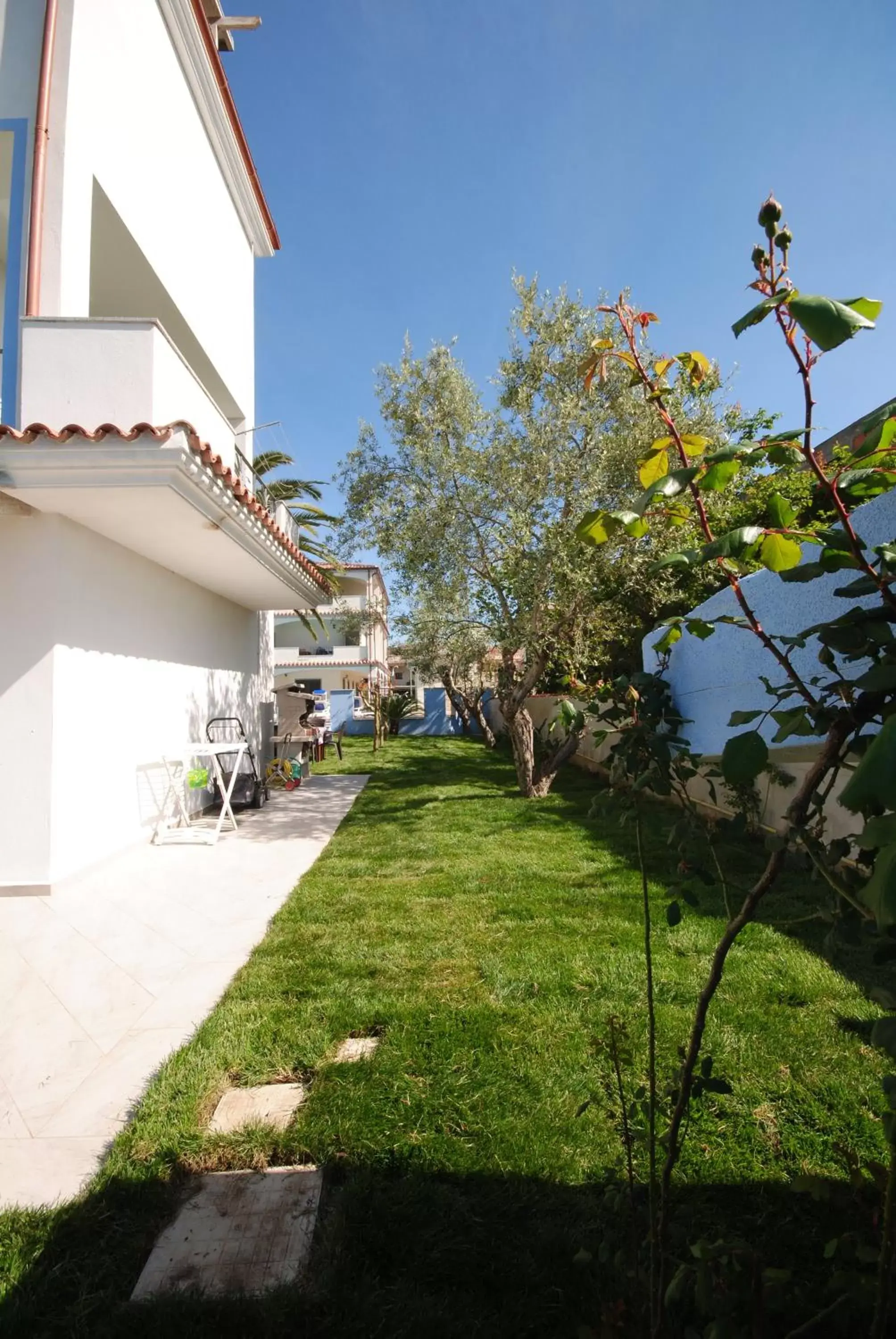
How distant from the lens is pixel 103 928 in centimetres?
469

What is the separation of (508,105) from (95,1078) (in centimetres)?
1004

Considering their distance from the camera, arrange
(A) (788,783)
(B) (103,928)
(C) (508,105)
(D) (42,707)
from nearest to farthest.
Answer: (A) (788,783), (B) (103,928), (D) (42,707), (C) (508,105)

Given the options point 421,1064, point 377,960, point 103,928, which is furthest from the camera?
point 103,928

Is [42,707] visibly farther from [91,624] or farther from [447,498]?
[447,498]

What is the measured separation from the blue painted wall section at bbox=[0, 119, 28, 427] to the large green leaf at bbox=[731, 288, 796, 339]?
19.7ft

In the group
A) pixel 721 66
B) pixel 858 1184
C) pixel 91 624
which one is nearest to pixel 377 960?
pixel 858 1184

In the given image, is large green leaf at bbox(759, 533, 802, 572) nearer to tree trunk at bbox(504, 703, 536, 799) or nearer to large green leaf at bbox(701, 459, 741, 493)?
large green leaf at bbox(701, 459, 741, 493)

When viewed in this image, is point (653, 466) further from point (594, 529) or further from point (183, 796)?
point (183, 796)

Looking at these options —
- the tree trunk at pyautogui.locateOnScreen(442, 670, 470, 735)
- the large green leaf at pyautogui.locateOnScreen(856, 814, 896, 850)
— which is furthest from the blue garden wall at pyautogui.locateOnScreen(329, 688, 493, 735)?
the large green leaf at pyautogui.locateOnScreen(856, 814, 896, 850)

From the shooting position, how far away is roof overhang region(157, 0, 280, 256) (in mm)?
8484

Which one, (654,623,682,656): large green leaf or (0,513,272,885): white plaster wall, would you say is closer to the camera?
(654,623,682,656): large green leaf

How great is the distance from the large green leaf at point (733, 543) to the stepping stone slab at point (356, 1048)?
277cm

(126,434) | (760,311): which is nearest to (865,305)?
(760,311)

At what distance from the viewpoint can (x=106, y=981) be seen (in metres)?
3.88
